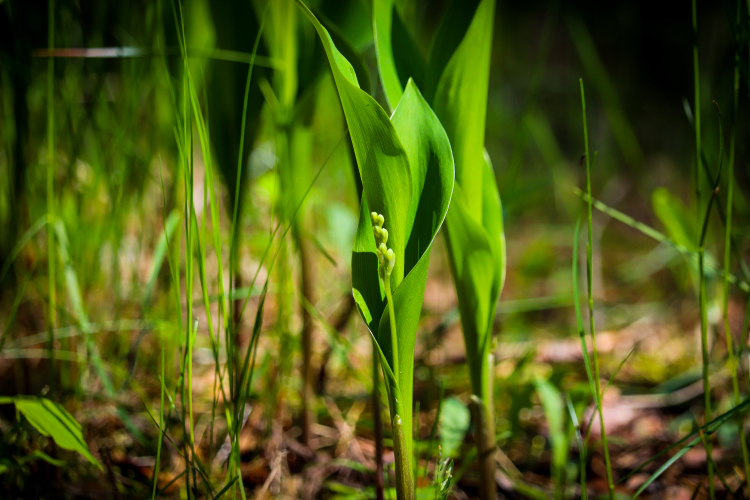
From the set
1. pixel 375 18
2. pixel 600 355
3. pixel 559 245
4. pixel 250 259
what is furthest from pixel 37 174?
pixel 559 245

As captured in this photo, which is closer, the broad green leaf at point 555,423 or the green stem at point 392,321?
the green stem at point 392,321

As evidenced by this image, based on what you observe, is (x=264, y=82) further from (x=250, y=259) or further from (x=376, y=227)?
(x=250, y=259)

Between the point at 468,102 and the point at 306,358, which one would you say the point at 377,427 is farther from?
the point at 468,102

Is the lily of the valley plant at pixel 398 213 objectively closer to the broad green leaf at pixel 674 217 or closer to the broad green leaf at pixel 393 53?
the broad green leaf at pixel 393 53

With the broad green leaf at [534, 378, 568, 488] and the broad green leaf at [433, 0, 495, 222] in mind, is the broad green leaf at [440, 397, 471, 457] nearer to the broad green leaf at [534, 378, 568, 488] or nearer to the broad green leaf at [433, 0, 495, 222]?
the broad green leaf at [534, 378, 568, 488]

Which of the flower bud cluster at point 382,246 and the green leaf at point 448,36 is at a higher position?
the green leaf at point 448,36

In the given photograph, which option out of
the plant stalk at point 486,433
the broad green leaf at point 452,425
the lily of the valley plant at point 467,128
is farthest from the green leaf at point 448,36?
the broad green leaf at point 452,425

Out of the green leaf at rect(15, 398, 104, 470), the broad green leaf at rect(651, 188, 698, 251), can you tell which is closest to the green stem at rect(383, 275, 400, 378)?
the green leaf at rect(15, 398, 104, 470)
